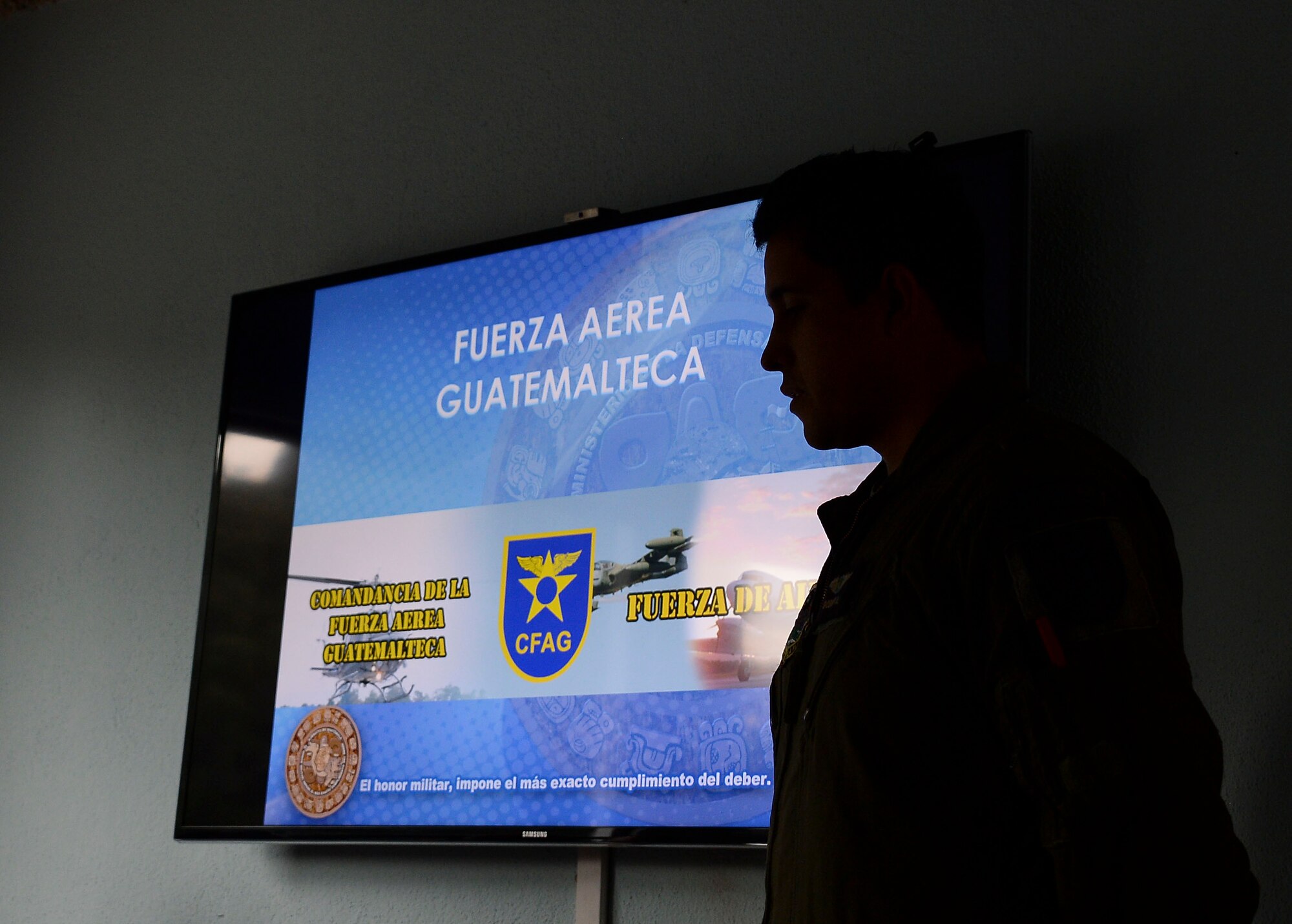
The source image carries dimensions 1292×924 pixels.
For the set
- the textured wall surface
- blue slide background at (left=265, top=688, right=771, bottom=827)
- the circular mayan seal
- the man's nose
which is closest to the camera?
the man's nose

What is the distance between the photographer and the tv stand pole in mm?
1956

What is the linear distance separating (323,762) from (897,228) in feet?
5.03

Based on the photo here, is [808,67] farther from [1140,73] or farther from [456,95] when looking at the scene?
[456,95]

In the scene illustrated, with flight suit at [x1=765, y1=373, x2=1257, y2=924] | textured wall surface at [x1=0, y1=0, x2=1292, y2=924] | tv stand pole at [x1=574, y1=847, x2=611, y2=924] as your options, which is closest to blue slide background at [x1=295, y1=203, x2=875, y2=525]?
textured wall surface at [x1=0, y1=0, x2=1292, y2=924]

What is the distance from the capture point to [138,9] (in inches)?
125

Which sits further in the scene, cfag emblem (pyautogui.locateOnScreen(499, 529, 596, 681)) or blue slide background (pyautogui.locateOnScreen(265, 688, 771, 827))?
cfag emblem (pyautogui.locateOnScreen(499, 529, 596, 681))

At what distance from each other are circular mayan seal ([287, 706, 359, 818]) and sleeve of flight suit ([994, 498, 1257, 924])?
5.19 feet

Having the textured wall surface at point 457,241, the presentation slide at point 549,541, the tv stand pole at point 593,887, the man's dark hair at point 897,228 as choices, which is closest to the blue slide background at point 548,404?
the presentation slide at point 549,541

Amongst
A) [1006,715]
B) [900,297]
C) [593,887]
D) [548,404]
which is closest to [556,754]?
[593,887]

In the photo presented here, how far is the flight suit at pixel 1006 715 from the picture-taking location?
2.53ft

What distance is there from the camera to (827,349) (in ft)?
3.76

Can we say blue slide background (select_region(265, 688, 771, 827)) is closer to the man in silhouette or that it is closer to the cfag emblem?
the cfag emblem

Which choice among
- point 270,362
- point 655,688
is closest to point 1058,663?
point 655,688

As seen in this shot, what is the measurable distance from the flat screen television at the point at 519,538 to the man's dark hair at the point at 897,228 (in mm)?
581
